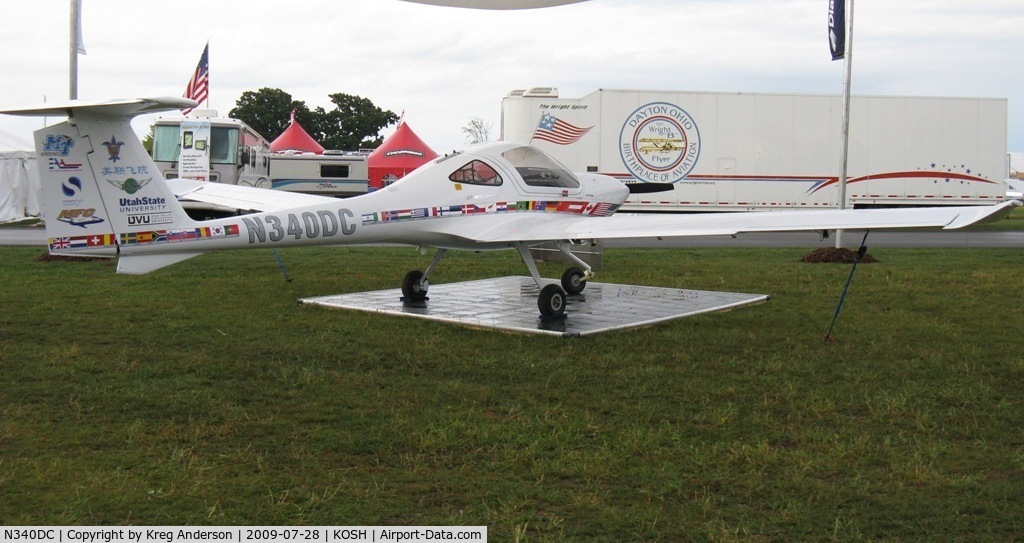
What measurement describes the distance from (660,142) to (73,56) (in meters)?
17.6

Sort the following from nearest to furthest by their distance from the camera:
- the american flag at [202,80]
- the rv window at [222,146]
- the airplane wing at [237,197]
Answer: the airplane wing at [237,197] → the rv window at [222,146] → the american flag at [202,80]

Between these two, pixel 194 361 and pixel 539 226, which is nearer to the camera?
pixel 194 361

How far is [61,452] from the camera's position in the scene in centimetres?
544

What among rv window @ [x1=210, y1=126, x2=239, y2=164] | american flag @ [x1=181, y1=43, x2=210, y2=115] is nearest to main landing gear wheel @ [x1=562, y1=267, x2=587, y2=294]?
rv window @ [x1=210, y1=126, x2=239, y2=164]

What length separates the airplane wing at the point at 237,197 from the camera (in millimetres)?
12781

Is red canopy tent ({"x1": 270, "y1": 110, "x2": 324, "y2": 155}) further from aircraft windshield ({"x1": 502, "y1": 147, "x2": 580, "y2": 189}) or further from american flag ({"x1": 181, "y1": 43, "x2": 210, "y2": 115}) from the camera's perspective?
aircraft windshield ({"x1": 502, "y1": 147, "x2": 580, "y2": 189})

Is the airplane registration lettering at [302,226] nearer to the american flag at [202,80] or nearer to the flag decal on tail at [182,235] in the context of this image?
the flag decal on tail at [182,235]

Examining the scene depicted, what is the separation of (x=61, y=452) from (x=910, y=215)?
7.39 m

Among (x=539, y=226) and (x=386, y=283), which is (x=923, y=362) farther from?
(x=386, y=283)

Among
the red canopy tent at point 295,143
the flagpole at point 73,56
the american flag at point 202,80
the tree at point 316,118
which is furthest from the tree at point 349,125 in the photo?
the flagpole at point 73,56

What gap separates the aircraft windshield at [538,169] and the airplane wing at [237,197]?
280 centimetres

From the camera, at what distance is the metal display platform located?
10023mm

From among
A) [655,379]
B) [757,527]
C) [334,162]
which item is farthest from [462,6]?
[334,162]

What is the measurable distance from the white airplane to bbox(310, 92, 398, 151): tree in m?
59.2
